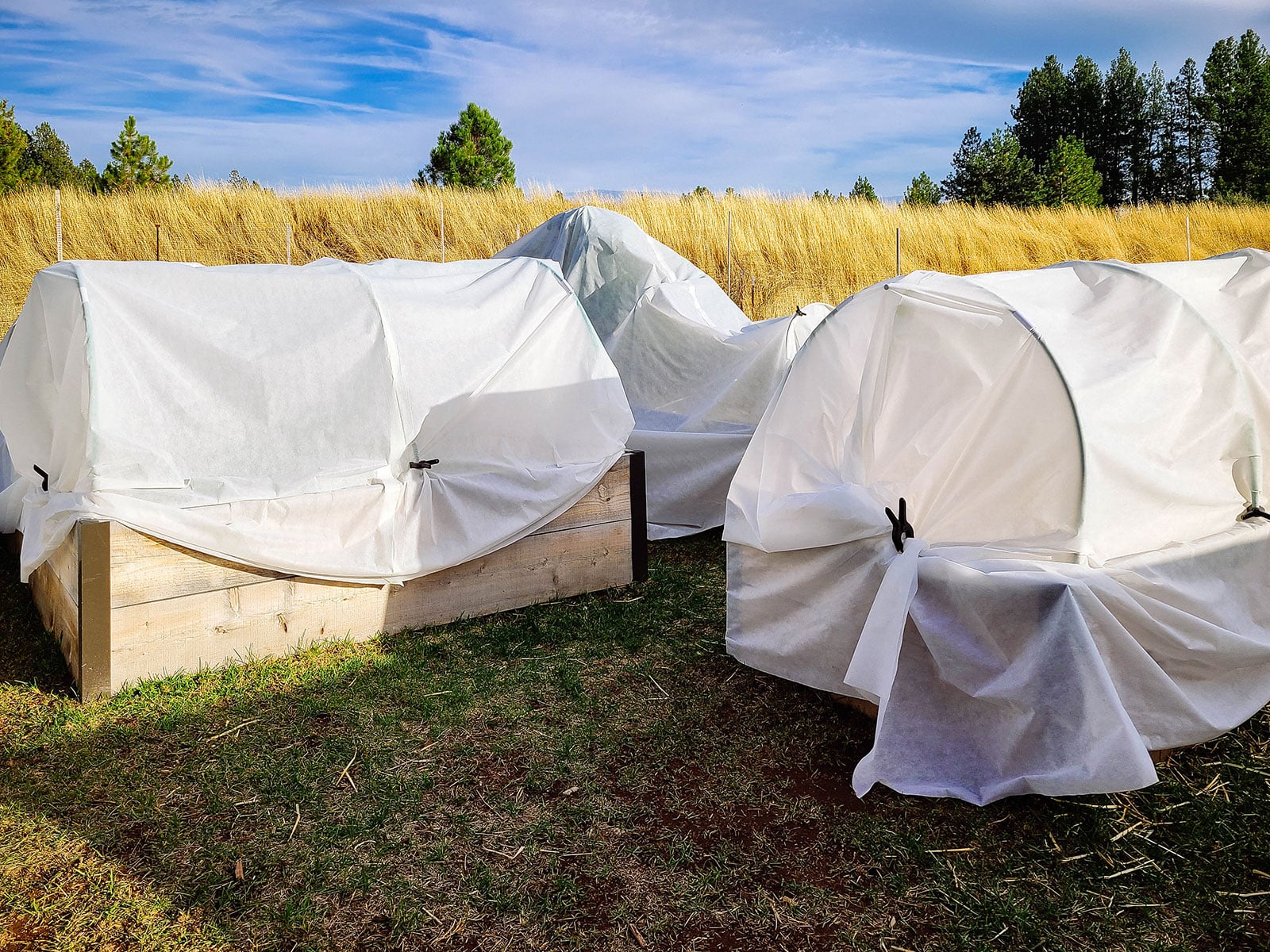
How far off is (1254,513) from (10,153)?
31299mm

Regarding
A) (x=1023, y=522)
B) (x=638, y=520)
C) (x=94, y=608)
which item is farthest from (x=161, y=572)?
(x=1023, y=522)

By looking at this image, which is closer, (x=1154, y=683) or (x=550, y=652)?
(x=1154, y=683)

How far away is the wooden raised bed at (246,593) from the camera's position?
333 centimetres

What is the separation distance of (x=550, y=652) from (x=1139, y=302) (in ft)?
9.01

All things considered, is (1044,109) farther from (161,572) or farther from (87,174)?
(161,572)

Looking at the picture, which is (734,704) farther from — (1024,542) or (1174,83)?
(1174,83)

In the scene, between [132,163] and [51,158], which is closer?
[132,163]

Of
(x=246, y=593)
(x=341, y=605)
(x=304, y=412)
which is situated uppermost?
(x=304, y=412)

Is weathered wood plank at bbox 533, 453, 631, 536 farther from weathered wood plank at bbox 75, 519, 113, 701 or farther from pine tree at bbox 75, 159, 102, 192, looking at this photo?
pine tree at bbox 75, 159, 102, 192

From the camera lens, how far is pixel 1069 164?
32.4 metres

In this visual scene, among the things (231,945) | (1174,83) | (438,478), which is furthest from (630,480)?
(1174,83)

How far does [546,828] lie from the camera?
271 centimetres

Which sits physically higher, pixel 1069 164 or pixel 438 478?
pixel 1069 164

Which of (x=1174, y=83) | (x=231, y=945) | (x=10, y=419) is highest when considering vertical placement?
(x=1174, y=83)
